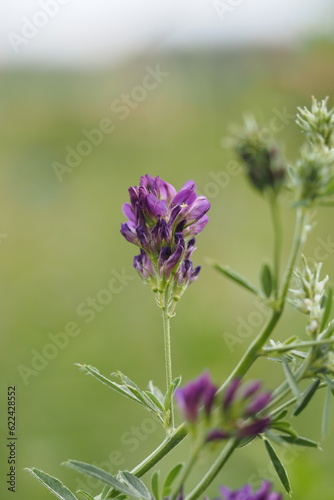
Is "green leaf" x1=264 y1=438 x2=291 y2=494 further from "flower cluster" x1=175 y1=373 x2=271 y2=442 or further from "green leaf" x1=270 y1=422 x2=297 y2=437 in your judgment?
"flower cluster" x1=175 y1=373 x2=271 y2=442

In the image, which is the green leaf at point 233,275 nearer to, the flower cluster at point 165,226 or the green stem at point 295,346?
the green stem at point 295,346

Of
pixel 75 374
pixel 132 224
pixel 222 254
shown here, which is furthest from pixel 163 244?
pixel 222 254

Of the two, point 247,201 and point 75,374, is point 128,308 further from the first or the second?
point 247,201

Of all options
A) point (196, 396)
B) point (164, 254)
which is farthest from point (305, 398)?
point (164, 254)

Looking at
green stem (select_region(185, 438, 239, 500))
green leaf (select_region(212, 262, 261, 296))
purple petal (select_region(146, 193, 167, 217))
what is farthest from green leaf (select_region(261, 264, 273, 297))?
purple petal (select_region(146, 193, 167, 217))

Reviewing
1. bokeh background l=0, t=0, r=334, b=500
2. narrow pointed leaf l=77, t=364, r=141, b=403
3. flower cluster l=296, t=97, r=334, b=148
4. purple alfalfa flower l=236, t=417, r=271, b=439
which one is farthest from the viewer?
bokeh background l=0, t=0, r=334, b=500

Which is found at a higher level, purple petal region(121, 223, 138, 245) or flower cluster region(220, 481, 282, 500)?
purple petal region(121, 223, 138, 245)

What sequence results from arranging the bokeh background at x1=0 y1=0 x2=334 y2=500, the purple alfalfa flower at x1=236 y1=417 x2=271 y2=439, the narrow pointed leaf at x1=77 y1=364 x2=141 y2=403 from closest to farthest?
1. the purple alfalfa flower at x1=236 y1=417 x2=271 y2=439
2. the narrow pointed leaf at x1=77 y1=364 x2=141 y2=403
3. the bokeh background at x1=0 y1=0 x2=334 y2=500
